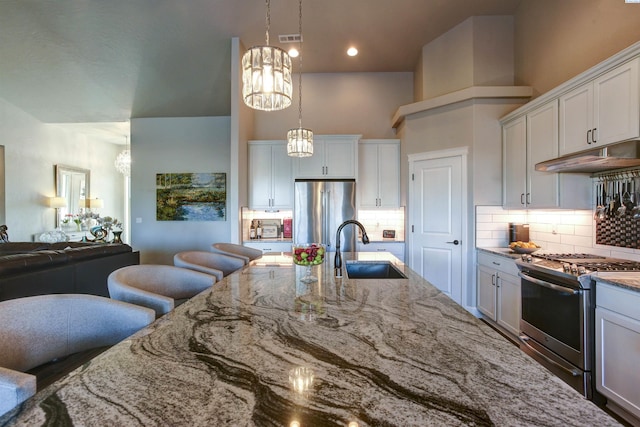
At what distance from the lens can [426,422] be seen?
558mm

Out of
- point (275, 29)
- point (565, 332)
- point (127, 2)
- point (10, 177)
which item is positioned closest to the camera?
point (565, 332)

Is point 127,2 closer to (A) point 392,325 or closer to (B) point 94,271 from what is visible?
(B) point 94,271

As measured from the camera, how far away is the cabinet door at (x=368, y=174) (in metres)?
4.75

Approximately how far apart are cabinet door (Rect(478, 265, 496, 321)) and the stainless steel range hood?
1.26 metres

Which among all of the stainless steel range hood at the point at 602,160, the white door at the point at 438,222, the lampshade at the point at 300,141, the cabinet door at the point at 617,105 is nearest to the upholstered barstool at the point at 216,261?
the lampshade at the point at 300,141

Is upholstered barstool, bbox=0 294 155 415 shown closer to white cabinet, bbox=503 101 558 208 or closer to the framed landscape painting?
white cabinet, bbox=503 101 558 208

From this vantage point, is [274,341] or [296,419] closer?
[296,419]

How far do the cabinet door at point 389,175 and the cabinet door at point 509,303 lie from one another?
1.99 meters

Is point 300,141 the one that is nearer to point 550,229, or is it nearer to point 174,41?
point 174,41

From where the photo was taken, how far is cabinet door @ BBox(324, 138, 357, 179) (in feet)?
15.2

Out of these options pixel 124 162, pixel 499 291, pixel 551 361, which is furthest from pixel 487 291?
pixel 124 162

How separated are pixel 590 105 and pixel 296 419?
10.1 ft

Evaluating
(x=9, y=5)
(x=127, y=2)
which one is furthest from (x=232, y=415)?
(x=9, y=5)

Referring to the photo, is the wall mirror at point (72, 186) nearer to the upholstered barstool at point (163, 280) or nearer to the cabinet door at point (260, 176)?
the cabinet door at point (260, 176)
